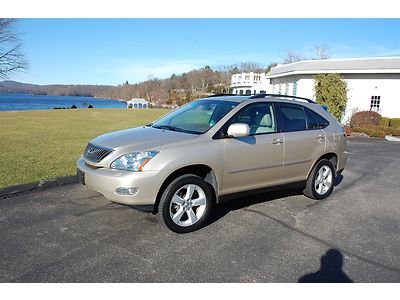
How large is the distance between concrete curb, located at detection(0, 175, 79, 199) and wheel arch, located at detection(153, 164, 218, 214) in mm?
2781

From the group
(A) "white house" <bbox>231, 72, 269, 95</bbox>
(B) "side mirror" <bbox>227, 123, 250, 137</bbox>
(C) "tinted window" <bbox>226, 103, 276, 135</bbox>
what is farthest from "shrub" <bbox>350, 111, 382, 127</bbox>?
(A) "white house" <bbox>231, 72, 269, 95</bbox>

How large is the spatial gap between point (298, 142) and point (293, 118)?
1.41 ft

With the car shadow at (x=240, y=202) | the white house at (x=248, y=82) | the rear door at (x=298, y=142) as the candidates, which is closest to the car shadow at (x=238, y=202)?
the car shadow at (x=240, y=202)

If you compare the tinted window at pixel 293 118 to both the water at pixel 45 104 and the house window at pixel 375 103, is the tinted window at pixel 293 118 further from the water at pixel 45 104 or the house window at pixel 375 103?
the water at pixel 45 104

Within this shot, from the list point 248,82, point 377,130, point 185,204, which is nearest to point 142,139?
point 185,204

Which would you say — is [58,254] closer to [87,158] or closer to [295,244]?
[87,158]

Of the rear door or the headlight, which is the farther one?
the rear door

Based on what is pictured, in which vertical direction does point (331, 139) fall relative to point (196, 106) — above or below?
below

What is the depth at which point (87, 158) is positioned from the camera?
4156mm

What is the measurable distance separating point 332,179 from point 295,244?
7.82 ft

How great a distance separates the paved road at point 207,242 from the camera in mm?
3020

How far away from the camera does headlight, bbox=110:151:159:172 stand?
3.66 metres

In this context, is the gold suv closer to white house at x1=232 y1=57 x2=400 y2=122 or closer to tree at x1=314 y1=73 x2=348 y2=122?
tree at x1=314 y1=73 x2=348 y2=122
